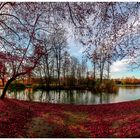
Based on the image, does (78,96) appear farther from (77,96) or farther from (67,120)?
(67,120)

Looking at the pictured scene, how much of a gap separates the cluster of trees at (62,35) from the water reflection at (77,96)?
0.43 metres

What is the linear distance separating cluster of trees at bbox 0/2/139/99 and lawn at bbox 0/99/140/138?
905mm

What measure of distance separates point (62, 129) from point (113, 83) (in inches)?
59.6

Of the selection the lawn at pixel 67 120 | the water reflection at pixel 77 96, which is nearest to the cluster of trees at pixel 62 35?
the water reflection at pixel 77 96

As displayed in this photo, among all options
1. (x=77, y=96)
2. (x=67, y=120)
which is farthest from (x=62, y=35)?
(x=67, y=120)

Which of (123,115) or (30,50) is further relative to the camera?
(123,115)

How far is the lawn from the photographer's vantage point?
21.7 ft

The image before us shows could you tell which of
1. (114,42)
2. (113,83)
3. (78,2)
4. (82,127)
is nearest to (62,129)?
(82,127)

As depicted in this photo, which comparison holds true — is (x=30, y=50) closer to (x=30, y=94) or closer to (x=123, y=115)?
(x=30, y=94)

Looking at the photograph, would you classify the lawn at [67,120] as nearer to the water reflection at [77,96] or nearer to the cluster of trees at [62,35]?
the water reflection at [77,96]

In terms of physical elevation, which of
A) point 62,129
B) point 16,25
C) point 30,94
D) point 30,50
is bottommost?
point 62,129

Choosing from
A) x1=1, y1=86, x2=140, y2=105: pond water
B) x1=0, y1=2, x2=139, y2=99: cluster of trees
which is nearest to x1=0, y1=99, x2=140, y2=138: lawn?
x1=1, y1=86, x2=140, y2=105: pond water

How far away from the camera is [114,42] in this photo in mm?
6957

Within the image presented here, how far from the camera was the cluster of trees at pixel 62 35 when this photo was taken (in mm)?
6867
